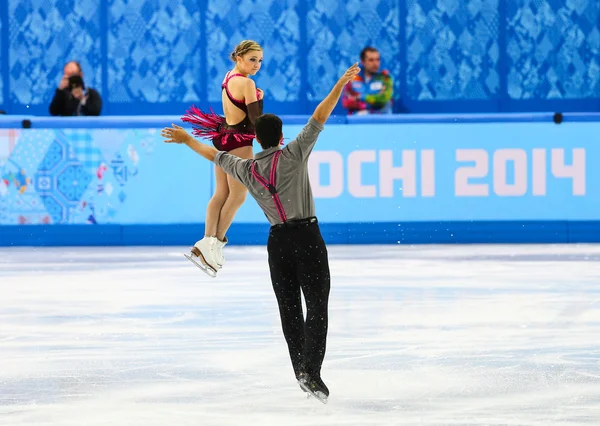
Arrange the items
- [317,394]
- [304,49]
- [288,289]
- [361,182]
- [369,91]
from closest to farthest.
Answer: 1. [317,394]
2. [288,289]
3. [361,182]
4. [369,91]
5. [304,49]

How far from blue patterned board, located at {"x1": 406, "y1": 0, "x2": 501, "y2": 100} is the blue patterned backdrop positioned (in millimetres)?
12

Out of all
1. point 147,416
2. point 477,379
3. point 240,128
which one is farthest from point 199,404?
point 240,128

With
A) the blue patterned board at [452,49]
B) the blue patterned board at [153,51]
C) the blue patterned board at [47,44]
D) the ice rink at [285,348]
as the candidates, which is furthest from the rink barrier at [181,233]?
the blue patterned board at [47,44]

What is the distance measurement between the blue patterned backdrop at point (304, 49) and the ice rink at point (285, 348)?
509 centimetres

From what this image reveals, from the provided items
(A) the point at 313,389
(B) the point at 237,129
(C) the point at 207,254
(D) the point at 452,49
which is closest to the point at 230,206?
(C) the point at 207,254

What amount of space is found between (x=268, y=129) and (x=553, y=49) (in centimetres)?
1075

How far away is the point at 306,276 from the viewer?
445 cm

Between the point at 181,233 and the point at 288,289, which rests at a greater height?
the point at 288,289

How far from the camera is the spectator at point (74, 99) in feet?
43.0

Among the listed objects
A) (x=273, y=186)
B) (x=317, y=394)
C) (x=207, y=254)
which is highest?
(x=273, y=186)

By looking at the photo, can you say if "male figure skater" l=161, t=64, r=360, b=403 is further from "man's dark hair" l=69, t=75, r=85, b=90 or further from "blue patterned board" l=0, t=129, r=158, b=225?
"man's dark hair" l=69, t=75, r=85, b=90

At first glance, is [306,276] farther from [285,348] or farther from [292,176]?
[285,348]

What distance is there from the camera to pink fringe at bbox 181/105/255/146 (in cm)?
657

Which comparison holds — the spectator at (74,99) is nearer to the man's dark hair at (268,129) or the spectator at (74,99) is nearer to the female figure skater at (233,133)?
the female figure skater at (233,133)
